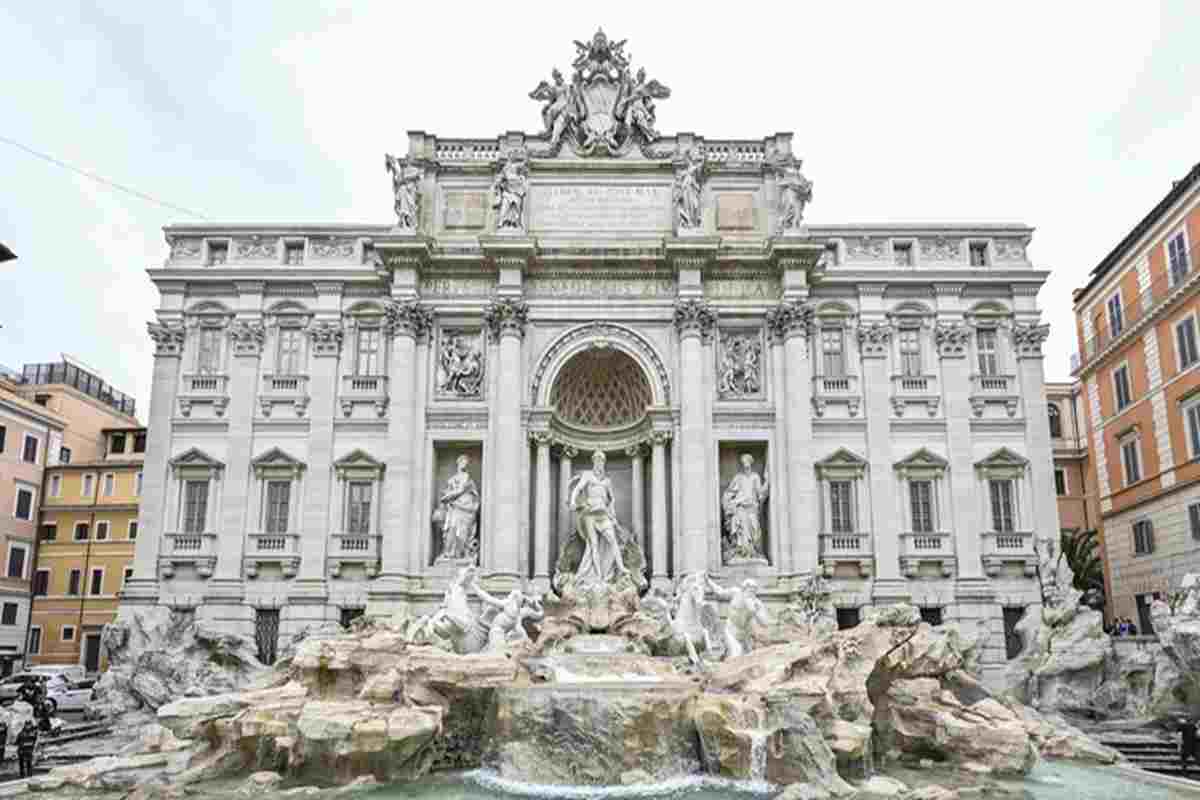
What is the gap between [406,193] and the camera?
90.1 ft

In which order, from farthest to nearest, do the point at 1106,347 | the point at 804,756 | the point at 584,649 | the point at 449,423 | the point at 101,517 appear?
1. the point at 101,517
2. the point at 1106,347
3. the point at 449,423
4. the point at 584,649
5. the point at 804,756

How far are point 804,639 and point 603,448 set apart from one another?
10.5 metres

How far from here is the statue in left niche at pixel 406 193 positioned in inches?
1073

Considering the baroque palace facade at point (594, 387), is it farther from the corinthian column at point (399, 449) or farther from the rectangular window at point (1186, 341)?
the rectangular window at point (1186, 341)

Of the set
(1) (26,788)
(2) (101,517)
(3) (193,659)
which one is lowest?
(1) (26,788)

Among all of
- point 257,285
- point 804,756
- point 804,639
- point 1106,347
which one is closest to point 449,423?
point 257,285

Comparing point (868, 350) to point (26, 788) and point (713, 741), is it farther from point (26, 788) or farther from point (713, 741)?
point (26, 788)

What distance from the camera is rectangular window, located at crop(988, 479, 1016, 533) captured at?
86.9 ft

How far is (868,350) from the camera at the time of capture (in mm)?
27469

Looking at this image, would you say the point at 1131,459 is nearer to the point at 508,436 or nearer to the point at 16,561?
the point at 508,436

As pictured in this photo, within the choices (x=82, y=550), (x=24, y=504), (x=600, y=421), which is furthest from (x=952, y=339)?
(x=24, y=504)

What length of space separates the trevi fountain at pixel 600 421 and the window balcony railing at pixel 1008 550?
0.22 feet

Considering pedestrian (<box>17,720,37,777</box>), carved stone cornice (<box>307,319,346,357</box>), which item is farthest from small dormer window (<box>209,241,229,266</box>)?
pedestrian (<box>17,720,37,777</box>)

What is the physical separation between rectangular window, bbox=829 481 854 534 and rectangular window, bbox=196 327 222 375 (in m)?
19.3
